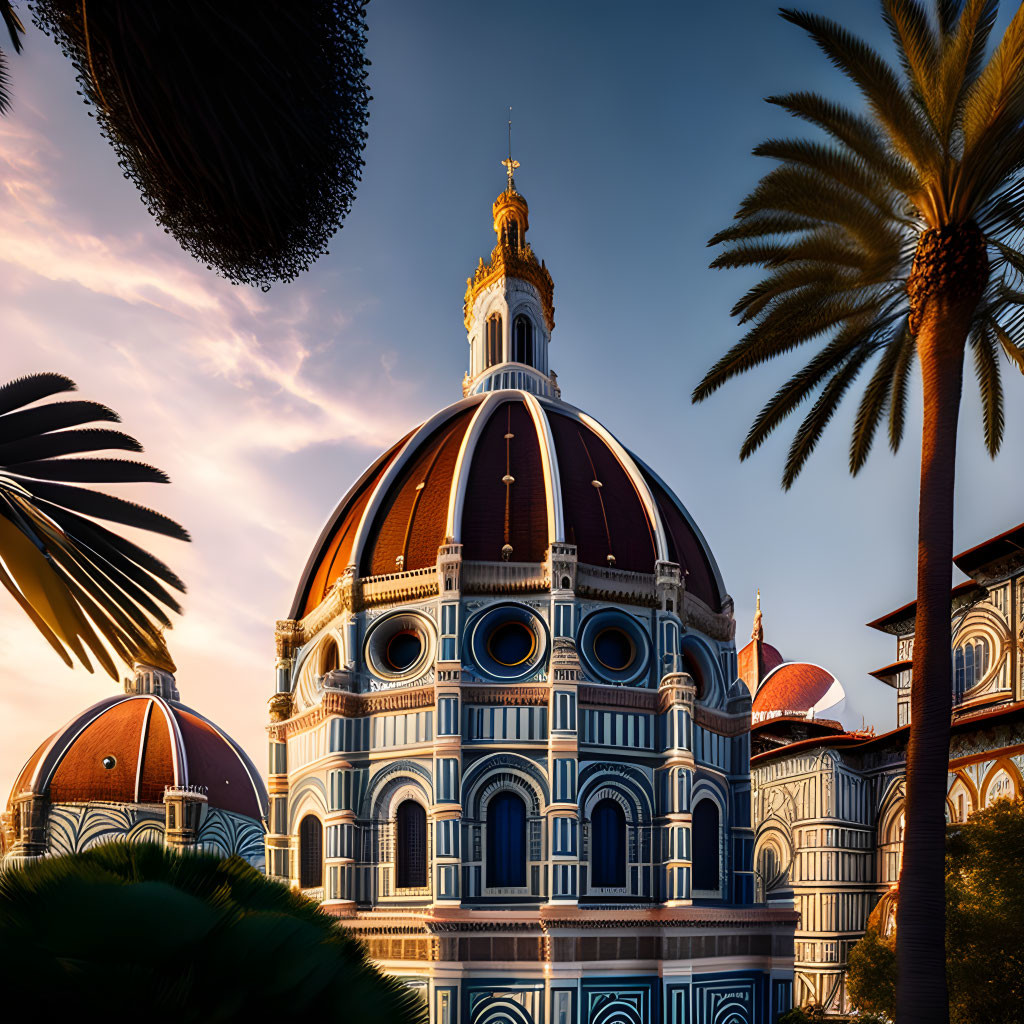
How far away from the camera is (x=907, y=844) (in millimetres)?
13133

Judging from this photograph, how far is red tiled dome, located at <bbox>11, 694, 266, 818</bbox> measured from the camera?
199ft

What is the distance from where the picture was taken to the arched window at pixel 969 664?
124 ft

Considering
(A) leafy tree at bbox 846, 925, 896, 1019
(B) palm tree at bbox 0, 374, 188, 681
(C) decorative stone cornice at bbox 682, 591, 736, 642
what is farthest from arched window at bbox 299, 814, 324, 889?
(B) palm tree at bbox 0, 374, 188, 681

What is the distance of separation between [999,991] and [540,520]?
70.2 ft

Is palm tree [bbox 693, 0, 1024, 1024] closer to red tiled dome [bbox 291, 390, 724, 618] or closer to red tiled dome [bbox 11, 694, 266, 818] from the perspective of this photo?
red tiled dome [bbox 291, 390, 724, 618]

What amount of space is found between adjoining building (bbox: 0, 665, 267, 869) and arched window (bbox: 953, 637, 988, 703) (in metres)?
39.2

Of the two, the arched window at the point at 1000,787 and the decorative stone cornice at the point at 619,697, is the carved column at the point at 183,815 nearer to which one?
the decorative stone cornice at the point at 619,697

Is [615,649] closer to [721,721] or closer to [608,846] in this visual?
[721,721]

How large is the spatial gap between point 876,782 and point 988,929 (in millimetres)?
24475

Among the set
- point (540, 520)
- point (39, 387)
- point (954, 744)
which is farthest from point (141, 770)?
point (39, 387)

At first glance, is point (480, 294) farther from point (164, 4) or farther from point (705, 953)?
point (164, 4)

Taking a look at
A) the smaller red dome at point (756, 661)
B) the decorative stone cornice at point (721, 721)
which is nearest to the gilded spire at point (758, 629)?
the smaller red dome at point (756, 661)

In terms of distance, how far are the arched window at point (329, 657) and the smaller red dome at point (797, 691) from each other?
117ft

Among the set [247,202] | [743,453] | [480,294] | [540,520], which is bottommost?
[247,202]
